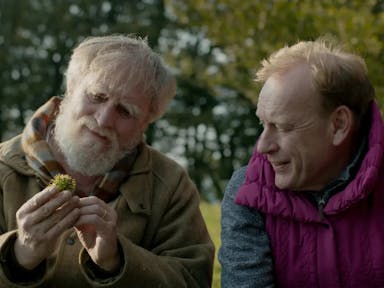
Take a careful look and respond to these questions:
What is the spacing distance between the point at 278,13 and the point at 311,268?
6.94m

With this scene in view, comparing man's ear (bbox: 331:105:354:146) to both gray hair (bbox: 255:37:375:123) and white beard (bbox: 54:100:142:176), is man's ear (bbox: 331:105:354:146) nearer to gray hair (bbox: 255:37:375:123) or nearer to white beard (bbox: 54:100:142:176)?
gray hair (bbox: 255:37:375:123)

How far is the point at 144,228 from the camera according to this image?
156 inches

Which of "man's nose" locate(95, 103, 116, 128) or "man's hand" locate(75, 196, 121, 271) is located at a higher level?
"man's nose" locate(95, 103, 116, 128)

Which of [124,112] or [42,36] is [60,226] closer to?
[124,112]

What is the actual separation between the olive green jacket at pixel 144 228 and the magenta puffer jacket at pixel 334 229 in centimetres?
58

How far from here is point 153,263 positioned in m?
3.70

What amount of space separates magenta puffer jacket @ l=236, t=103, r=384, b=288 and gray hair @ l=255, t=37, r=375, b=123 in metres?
0.12

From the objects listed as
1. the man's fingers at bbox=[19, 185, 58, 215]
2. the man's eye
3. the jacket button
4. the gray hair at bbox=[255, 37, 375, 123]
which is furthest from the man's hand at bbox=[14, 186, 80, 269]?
the gray hair at bbox=[255, 37, 375, 123]

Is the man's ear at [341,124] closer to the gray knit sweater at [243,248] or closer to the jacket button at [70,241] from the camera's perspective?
the gray knit sweater at [243,248]

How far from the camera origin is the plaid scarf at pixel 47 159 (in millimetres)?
3831

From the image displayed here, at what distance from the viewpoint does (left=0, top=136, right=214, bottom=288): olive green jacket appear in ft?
11.9

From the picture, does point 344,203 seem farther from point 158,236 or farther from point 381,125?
point 158,236

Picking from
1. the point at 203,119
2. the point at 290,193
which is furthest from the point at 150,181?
the point at 203,119

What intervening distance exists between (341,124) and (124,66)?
1.18m
